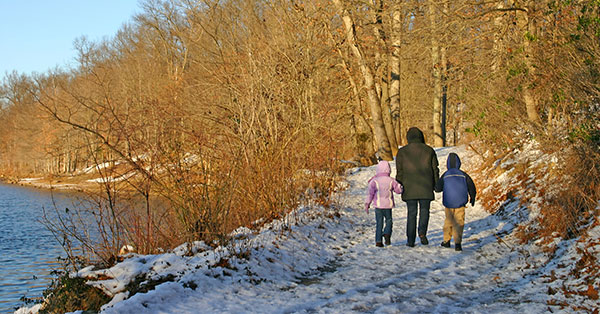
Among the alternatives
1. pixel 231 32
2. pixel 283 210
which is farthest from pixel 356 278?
pixel 231 32

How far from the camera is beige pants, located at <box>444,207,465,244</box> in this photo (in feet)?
29.1

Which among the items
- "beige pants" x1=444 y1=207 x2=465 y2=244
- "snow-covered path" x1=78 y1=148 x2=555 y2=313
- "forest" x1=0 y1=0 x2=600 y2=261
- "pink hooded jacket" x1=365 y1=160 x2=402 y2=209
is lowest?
"snow-covered path" x1=78 y1=148 x2=555 y2=313

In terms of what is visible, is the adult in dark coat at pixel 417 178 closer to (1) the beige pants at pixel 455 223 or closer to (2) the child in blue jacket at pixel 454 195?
(2) the child in blue jacket at pixel 454 195

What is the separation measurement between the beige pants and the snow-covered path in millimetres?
262

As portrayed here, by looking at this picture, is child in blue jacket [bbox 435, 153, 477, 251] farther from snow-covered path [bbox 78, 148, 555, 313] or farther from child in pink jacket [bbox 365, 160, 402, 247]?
child in pink jacket [bbox 365, 160, 402, 247]

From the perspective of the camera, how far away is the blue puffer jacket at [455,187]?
29.7ft

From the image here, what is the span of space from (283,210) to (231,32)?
533 cm

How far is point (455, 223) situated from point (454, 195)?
49cm

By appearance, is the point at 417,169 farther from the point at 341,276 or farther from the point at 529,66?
the point at 529,66

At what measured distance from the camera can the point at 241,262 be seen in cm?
720

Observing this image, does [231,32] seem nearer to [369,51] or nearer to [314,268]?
[314,268]

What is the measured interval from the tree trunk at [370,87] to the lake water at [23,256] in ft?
38.4

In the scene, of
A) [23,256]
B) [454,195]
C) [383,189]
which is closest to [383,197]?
[383,189]

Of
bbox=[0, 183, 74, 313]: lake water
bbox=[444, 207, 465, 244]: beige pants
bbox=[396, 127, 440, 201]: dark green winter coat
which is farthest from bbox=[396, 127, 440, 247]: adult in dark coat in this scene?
bbox=[0, 183, 74, 313]: lake water
